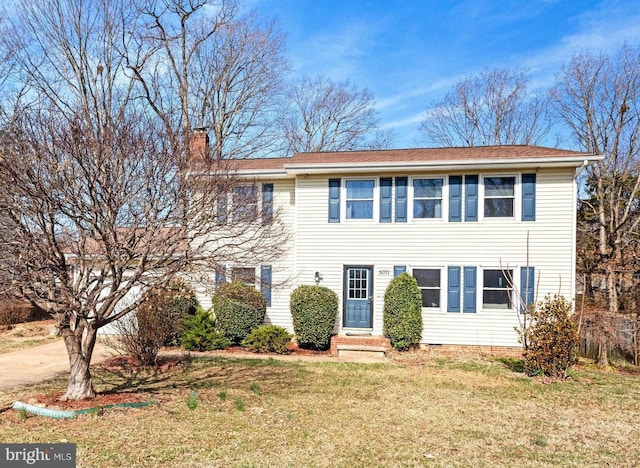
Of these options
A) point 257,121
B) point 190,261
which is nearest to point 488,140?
point 257,121

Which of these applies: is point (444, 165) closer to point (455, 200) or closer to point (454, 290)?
point (455, 200)

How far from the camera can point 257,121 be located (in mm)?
23172

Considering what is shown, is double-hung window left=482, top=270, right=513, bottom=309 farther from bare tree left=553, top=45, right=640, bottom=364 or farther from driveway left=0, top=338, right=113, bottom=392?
driveway left=0, top=338, right=113, bottom=392

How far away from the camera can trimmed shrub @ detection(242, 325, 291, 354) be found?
11.3 meters

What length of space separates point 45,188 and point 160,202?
4.59 feet

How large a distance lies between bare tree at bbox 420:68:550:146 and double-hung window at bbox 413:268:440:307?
1644 centimetres

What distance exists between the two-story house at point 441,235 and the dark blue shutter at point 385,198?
0.03m

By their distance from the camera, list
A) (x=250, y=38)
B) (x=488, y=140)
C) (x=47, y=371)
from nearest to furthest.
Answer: (x=47, y=371) → (x=250, y=38) → (x=488, y=140)

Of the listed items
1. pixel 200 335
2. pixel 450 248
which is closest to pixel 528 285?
pixel 450 248

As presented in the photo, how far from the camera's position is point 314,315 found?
37.3 feet

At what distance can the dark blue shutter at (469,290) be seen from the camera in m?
11.6

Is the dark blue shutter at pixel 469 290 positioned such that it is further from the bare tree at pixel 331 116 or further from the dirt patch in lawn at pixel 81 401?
the bare tree at pixel 331 116

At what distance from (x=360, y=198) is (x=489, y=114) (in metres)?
18.0

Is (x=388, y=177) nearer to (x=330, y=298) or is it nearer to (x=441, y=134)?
(x=330, y=298)
